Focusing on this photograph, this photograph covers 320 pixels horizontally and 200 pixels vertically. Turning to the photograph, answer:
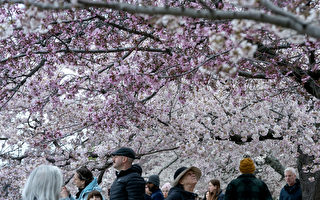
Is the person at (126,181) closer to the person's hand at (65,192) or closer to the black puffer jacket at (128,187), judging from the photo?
the black puffer jacket at (128,187)

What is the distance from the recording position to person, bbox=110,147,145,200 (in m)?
5.20

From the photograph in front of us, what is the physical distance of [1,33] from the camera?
150 inches

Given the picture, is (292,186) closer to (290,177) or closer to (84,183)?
(290,177)

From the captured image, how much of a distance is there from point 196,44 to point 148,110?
2.77m

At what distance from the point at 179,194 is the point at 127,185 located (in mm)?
650

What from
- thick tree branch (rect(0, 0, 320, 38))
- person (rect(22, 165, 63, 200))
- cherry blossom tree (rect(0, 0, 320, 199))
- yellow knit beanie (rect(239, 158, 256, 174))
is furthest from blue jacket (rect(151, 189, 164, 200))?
thick tree branch (rect(0, 0, 320, 38))

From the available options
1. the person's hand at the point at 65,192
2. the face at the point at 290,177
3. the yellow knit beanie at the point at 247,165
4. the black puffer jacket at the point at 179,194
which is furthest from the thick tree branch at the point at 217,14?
the face at the point at 290,177

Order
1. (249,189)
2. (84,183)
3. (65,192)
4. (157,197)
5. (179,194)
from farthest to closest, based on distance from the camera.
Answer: (157,197), (249,189), (84,183), (65,192), (179,194)

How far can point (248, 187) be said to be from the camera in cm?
604

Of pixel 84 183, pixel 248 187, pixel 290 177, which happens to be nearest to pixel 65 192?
pixel 84 183

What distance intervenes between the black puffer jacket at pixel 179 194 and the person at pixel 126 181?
1.33ft

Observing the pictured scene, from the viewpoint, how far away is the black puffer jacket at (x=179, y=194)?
500cm

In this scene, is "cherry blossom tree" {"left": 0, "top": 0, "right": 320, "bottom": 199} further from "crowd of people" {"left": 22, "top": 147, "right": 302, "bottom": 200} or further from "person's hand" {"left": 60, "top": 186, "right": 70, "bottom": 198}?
"person's hand" {"left": 60, "top": 186, "right": 70, "bottom": 198}

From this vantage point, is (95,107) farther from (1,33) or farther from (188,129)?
(1,33)
